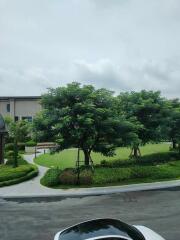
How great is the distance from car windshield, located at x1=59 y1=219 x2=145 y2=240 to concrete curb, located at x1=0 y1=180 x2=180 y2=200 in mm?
12810

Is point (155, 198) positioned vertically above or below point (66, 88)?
below

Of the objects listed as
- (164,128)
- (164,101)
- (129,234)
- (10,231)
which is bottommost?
(10,231)

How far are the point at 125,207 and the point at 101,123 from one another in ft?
28.8

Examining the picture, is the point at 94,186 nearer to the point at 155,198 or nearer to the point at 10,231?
the point at 155,198

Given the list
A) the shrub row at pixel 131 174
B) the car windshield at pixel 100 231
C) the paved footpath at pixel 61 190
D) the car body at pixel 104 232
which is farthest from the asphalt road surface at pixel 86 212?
the car windshield at pixel 100 231

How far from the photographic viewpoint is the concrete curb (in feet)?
76.5

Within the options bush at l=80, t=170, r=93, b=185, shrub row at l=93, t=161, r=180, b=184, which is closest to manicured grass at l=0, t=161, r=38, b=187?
bush at l=80, t=170, r=93, b=185

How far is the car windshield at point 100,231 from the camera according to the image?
978cm

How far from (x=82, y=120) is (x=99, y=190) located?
4959 millimetres

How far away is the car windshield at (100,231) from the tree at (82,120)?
1583 cm

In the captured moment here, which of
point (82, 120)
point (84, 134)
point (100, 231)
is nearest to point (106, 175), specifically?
point (84, 134)

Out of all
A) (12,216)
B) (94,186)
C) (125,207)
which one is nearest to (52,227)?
(12,216)

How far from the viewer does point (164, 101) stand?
3612 cm

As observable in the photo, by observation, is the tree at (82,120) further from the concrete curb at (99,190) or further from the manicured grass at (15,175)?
the concrete curb at (99,190)
